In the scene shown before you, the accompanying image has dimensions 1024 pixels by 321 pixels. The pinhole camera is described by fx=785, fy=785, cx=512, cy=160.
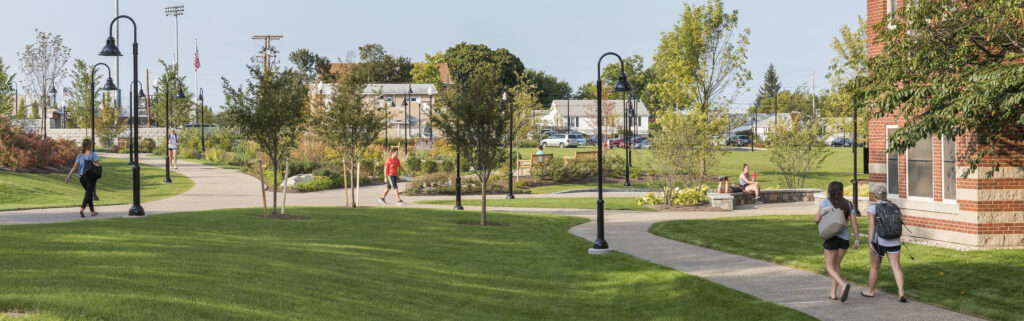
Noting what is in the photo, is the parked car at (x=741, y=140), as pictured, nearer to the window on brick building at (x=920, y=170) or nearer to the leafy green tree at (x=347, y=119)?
the leafy green tree at (x=347, y=119)

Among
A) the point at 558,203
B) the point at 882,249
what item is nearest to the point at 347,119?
the point at 558,203

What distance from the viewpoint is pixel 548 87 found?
403 feet

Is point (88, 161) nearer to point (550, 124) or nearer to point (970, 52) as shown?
point (970, 52)

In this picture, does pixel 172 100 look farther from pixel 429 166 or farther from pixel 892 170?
pixel 892 170

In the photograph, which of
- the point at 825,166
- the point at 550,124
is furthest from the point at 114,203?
the point at 550,124

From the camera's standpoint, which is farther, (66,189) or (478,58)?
(478,58)

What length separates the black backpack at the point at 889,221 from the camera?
953 centimetres

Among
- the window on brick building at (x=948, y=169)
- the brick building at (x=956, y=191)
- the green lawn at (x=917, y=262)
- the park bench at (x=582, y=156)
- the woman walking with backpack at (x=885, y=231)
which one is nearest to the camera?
the woman walking with backpack at (x=885, y=231)

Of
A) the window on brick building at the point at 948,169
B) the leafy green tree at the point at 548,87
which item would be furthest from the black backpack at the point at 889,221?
the leafy green tree at the point at 548,87

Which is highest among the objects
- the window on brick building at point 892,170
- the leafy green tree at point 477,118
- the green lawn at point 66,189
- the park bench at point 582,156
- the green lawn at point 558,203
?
the leafy green tree at point 477,118

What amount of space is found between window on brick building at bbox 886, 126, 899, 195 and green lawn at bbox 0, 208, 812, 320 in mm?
Result: 6668

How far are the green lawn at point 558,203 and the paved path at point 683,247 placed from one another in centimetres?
120

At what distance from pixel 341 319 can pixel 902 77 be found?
9133 millimetres

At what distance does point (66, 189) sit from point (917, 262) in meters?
24.2
